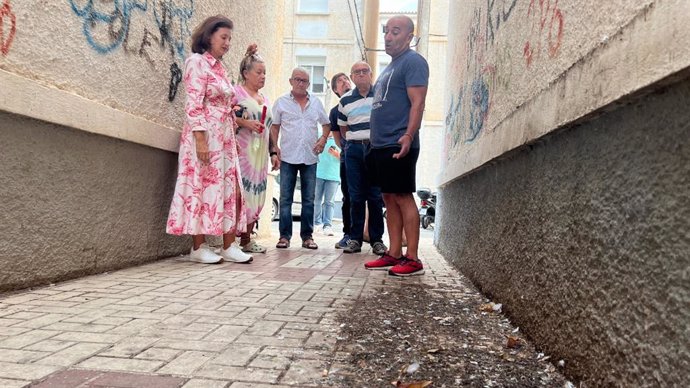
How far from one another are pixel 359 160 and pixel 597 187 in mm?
4316

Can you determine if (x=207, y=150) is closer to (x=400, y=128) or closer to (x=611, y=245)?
(x=400, y=128)

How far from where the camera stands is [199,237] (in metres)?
4.73

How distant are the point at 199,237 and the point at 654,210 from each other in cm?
391

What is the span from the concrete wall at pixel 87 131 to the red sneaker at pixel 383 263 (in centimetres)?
186

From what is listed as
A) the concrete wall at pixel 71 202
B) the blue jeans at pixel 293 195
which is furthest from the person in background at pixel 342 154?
the concrete wall at pixel 71 202

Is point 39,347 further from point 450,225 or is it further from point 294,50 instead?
point 294,50

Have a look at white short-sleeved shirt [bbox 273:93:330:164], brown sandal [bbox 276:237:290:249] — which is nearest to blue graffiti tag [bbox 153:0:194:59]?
white short-sleeved shirt [bbox 273:93:330:164]

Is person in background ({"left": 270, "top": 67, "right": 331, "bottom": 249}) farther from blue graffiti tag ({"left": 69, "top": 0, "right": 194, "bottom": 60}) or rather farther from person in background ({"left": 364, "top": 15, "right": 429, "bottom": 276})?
person in background ({"left": 364, "top": 15, "right": 429, "bottom": 276})

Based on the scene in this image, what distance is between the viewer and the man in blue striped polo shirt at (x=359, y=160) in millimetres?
5871

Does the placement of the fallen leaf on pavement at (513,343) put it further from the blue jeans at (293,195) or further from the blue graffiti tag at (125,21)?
the blue jeans at (293,195)

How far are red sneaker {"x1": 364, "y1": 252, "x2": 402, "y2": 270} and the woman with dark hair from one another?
4.67 feet

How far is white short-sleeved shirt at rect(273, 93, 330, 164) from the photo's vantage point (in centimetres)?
637

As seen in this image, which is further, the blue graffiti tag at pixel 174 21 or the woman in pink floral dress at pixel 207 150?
the blue graffiti tag at pixel 174 21

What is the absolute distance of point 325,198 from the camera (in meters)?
9.84
